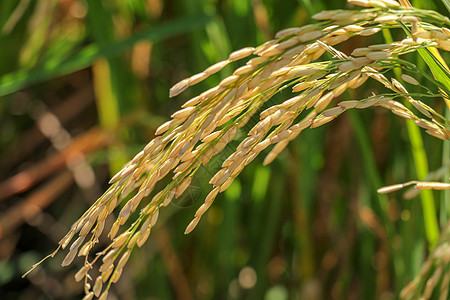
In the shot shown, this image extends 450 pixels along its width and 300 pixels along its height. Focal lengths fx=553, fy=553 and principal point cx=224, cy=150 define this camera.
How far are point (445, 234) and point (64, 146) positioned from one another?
3.46ft

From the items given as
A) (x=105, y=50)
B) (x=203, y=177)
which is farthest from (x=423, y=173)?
(x=105, y=50)

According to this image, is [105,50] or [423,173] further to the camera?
[105,50]

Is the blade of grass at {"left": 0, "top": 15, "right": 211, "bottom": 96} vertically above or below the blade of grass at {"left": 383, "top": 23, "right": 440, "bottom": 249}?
above

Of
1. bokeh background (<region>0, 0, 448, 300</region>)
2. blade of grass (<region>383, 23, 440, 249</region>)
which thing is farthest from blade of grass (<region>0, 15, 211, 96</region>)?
blade of grass (<region>383, 23, 440, 249</region>)

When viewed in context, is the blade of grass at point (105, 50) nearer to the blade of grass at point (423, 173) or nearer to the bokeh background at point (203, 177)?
the bokeh background at point (203, 177)

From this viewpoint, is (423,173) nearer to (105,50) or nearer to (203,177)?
A: (203,177)

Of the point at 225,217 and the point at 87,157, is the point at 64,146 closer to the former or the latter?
the point at 87,157

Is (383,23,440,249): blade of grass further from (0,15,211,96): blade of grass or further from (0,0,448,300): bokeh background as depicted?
(0,15,211,96): blade of grass

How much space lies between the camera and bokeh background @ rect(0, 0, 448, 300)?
3.20 ft

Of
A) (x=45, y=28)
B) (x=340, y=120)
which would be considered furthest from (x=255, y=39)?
(x=45, y=28)

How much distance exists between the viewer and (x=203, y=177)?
1.01m

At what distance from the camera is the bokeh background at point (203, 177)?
974 mm

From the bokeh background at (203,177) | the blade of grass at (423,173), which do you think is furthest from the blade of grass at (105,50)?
the blade of grass at (423,173)

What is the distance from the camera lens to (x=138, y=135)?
1.22 m
